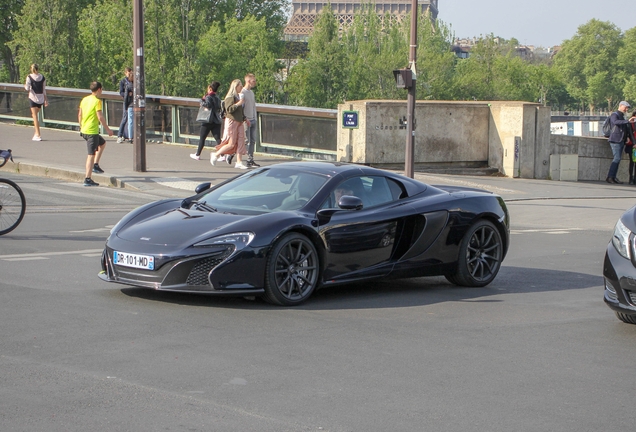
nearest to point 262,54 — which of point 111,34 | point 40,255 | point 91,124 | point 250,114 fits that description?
point 111,34

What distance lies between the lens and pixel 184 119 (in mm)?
25156

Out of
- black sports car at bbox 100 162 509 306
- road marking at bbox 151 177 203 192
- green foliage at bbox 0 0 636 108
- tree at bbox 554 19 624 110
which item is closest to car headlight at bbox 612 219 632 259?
black sports car at bbox 100 162 509 306

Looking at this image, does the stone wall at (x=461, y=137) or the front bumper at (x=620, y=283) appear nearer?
the front bumper at (x=620, y=283)

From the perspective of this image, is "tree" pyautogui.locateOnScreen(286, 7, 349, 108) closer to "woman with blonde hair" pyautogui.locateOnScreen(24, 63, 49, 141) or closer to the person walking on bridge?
the person walking on bridge

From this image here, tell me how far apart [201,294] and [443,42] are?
118406 mm

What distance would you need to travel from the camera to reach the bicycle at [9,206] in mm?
11578

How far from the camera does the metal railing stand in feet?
76.9

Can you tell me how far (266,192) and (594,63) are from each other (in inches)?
6640

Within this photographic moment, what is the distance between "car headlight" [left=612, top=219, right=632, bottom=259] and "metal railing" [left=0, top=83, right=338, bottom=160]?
51.9 feet

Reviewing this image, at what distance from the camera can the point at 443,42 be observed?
404ft

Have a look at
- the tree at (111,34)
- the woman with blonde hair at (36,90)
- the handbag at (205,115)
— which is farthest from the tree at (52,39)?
the handbag at (205,115)

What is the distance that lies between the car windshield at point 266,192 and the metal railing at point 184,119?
46.3 feet

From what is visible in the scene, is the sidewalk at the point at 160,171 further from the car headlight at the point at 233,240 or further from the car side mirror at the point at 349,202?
the car headlight at the point at 233,240

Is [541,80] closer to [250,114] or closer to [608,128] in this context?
[608,128]
